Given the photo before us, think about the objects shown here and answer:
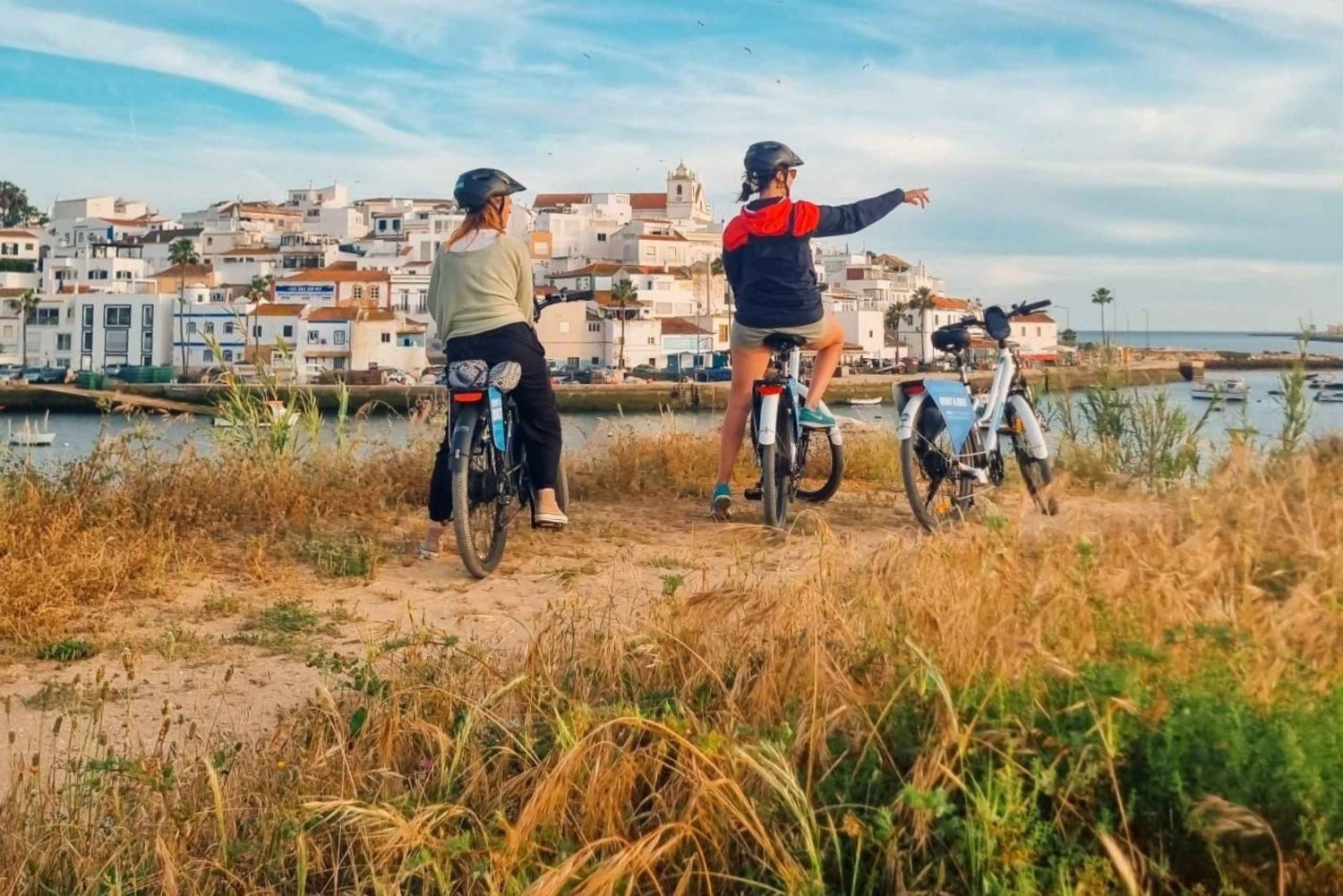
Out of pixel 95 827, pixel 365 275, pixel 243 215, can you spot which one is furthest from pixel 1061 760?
pixel 243 215

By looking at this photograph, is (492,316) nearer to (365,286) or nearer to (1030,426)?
(1030,426)

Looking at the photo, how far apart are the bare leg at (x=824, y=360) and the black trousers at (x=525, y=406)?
4.73 ft

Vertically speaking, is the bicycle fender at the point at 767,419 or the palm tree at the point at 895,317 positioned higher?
the palm tree at the point at 895,317

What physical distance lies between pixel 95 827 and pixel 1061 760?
197cm

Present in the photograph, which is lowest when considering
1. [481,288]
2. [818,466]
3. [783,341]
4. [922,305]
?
[818,466]

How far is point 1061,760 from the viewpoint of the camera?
2582mm

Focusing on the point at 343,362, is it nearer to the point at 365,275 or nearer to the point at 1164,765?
the point at 365,275

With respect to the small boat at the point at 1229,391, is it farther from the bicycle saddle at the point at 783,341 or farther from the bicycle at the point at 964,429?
the bicycle saddle at the point at 783,341

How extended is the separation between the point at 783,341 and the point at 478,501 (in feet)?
6.01

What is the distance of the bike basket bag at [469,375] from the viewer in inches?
221

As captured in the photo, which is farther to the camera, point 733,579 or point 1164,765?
point 733,579

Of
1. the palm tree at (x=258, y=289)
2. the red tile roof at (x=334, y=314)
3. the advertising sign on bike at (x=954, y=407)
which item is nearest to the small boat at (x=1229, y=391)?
the advertising sign on bike at (x=954, y=407)

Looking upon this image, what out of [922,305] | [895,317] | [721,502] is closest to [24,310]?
[895,317]

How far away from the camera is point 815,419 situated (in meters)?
6.76
